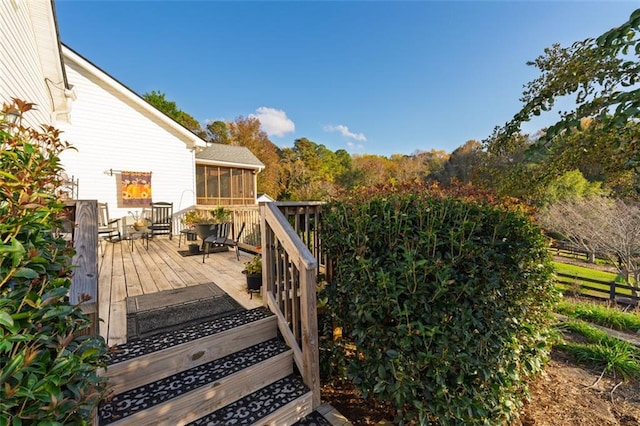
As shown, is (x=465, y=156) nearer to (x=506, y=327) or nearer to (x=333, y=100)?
(x=333, y=100)

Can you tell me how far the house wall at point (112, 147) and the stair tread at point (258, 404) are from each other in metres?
8.08

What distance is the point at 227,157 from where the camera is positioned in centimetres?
1250

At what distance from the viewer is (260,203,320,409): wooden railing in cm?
227

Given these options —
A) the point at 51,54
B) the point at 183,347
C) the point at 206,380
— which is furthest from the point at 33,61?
the point at 206,380

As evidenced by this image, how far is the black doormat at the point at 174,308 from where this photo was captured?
2.47 meters

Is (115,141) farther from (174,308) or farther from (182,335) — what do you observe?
(182,335)

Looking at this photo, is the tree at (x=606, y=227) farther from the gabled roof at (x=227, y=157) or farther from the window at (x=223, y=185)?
the window at (x=223, y=185)

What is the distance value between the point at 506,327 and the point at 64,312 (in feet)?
9.25

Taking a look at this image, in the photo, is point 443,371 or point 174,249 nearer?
point 443,371

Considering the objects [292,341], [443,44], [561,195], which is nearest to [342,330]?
[292,341]

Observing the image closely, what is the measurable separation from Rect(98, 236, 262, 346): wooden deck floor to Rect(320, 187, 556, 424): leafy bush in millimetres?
1360

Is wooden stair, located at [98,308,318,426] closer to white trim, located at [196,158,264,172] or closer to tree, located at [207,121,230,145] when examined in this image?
white trim, located at [196,158,264,172]

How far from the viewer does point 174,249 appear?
613cm

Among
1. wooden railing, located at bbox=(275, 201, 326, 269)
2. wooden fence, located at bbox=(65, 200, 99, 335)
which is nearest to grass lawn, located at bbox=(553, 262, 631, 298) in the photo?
wooden railing, located at bbox=(275, 201, 326, 269)
